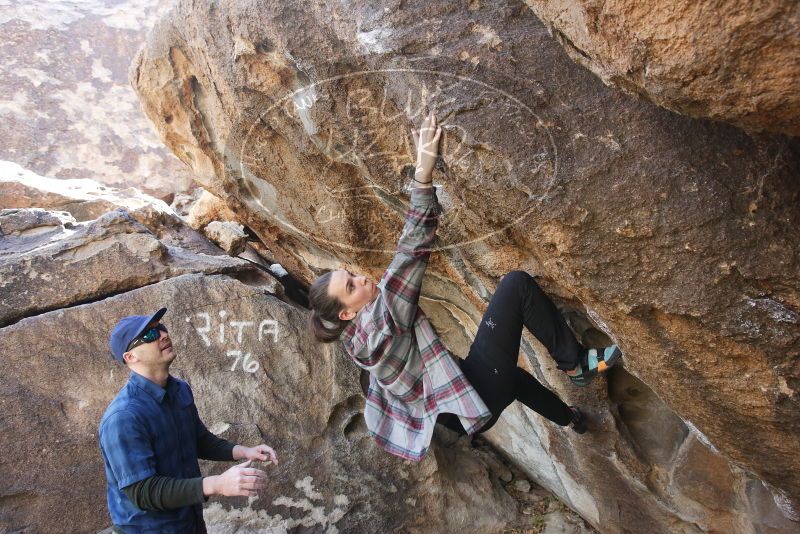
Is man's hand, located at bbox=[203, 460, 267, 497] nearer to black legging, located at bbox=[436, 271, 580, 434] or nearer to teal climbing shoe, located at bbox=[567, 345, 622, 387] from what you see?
black legging, located at bbox=[436, 271, 580, 434]

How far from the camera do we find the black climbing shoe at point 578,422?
336 cm

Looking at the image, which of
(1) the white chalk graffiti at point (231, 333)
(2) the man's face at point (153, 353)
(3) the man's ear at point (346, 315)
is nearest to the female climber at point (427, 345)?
(3) the man's ear at point (346, 315)

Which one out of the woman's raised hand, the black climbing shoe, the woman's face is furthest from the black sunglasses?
the black climbing shoe

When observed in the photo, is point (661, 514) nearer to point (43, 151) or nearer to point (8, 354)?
point (8, 354)

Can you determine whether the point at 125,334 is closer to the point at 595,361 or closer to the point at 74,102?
the point at 595,361

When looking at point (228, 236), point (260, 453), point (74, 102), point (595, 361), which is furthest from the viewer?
point (74, 102)

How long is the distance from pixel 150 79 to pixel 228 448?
294 cm

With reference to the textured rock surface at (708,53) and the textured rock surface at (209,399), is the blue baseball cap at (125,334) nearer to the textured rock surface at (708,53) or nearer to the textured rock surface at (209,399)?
the textured rock surface at (209,399)

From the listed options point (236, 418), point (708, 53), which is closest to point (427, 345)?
point (708, 53)

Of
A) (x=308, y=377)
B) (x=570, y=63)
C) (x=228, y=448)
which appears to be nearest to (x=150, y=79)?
(x=308, y=377)

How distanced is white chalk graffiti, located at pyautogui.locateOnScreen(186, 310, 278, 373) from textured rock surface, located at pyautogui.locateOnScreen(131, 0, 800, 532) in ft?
3.20

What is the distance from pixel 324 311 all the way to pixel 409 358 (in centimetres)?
42

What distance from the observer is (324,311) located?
8.69 feet
